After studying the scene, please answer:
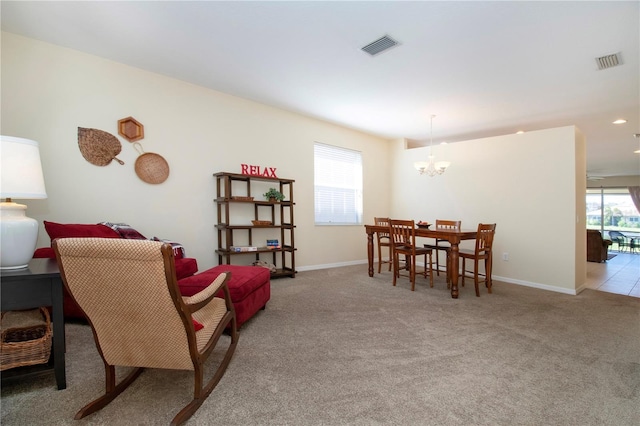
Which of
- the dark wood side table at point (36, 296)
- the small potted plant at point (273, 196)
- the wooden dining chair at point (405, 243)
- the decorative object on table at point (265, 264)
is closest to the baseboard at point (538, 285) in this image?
the wooden dining chair at point (405, 243)

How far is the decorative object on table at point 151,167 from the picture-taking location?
11.4ft

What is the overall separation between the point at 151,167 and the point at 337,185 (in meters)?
3.15

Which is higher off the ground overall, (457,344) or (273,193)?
(273,193)

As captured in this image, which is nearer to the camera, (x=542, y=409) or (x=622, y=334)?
(x=542, y=409)

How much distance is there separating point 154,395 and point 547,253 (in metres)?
4.93

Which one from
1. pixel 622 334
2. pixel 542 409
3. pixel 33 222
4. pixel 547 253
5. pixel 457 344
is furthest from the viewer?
pixel 547 253

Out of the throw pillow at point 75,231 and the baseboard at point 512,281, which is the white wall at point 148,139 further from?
the throw pillow at point 75,231

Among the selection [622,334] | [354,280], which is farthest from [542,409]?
[354,280]

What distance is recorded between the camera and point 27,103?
2.85 meters

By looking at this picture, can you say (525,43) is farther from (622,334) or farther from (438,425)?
(438,425)

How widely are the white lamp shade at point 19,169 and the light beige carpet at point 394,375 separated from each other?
3.65ft

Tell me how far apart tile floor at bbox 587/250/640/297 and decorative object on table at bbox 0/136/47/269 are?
20.6ft

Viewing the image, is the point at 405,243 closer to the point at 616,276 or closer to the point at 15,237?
the point at 15,237

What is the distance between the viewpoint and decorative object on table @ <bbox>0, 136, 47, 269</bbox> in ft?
5.18
